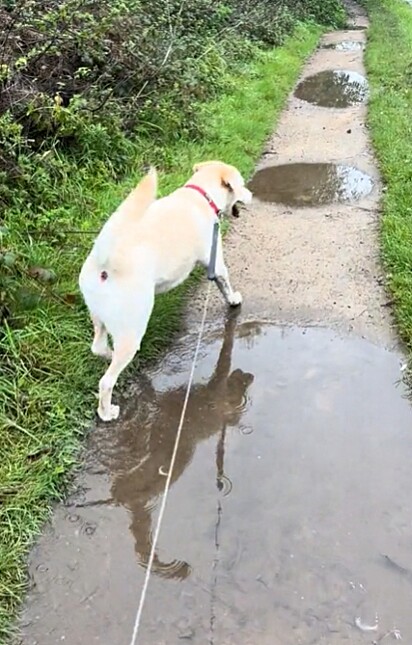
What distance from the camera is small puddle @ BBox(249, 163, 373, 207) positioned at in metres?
6.37

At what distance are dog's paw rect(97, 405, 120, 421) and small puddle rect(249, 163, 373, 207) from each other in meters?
3.39

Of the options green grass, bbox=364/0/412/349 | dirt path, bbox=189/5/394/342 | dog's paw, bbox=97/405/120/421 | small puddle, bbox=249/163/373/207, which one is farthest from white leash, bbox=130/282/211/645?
small puddle, bbox=249/163/373/207

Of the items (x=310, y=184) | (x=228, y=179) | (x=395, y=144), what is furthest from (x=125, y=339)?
(x=395, y=144)

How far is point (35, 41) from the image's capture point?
603cm

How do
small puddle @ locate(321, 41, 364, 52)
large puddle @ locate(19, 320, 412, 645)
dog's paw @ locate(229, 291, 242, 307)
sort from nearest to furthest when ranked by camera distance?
large puddle @ locate(19, 320, 412, 645) < dog's paw @ locate(229, 291, 242, 307) < small puddle @ locate(321, 41, 364, 52)

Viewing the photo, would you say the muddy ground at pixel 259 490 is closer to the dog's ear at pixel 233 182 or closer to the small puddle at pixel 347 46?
the dog's ear at pixel 233 182

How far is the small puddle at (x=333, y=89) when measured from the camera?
9891mm

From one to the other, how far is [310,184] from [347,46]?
30.1ft

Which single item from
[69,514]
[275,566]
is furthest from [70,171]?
[275,566]

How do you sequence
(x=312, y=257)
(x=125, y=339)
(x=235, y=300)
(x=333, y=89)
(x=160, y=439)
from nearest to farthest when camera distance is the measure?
(x=125, y=339) → (x=160, y=439) → (x=235, y=300) → (x=312, y=257) → (x=333, y=89)

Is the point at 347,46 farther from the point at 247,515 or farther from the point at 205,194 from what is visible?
the point at 247,515

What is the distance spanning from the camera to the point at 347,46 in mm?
14453

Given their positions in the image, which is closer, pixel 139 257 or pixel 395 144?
pixel 139 257

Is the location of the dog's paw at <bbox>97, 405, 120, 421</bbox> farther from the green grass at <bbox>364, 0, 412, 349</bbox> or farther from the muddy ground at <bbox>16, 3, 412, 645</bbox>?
the green grass at <bbox>364, 0, 412, 349</bbox>
